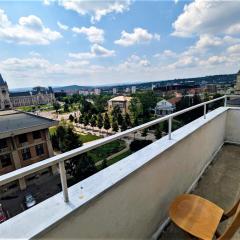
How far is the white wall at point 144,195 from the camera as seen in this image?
0.94m

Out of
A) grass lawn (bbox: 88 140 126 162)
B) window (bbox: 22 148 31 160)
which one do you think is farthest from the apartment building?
grass lawn (bbox: 88 140 126 162)

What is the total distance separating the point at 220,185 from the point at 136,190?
1709 millimetres

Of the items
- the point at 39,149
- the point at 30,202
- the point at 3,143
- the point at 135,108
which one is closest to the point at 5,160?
the point at 3,143

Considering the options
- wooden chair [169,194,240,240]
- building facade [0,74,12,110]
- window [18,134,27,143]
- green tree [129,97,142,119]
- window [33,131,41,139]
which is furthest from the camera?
building facade [0,74,12,110]

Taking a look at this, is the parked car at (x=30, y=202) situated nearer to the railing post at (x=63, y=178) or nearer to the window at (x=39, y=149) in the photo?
the railing post at (x=63, y=178)

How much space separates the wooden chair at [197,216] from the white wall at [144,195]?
0.70 ft

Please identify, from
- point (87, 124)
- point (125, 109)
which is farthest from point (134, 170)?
point (125, 109)

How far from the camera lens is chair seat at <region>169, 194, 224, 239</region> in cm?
129

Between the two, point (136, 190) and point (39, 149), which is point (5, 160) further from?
point (136, 190)

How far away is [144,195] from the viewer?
141 cm

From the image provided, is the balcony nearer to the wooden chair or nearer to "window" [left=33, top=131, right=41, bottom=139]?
the wooden chair

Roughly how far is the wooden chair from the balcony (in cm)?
21

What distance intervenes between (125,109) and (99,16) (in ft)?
115

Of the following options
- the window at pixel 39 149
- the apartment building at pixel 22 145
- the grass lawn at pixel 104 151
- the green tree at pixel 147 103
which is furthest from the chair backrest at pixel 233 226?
the green tree at pixel 147 103
